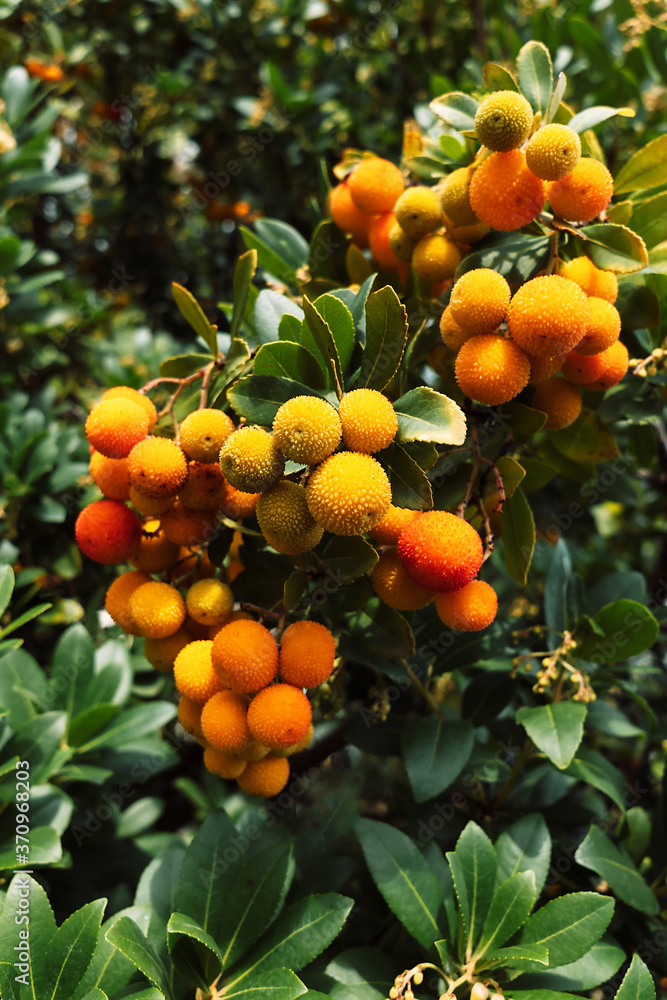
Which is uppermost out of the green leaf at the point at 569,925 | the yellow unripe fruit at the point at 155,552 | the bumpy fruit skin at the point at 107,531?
the bumpy fruit skin at the point at 107,531

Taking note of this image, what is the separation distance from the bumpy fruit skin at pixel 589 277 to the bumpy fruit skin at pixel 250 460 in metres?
0.47

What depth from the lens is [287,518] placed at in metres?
0.84

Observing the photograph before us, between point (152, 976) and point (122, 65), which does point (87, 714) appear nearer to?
point (152, 976)

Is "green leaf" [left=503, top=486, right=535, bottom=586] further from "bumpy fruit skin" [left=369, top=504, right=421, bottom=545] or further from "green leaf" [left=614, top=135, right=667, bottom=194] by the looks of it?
"green leaf" [left=614, top=135, right=667, bottom=194]

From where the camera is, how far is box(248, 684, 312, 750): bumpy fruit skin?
88 centimetres

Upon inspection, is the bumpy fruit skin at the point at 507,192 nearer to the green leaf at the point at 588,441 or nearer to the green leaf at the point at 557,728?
the green leaf at the point at 588,441

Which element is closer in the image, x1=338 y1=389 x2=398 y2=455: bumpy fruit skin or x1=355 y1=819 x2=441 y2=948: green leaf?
Result: x1=338 y1=389 x2=398 y2=455: bumpy fruit skin

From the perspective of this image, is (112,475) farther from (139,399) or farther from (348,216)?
(348,216)

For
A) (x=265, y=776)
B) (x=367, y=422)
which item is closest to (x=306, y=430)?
(x=367, y=422)

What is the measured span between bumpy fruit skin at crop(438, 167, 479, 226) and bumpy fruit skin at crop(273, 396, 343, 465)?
1.24 ft

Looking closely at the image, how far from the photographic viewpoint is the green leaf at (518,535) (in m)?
1.00

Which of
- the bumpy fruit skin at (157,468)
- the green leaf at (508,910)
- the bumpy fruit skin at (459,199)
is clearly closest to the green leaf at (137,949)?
the green leaf at (508,910)

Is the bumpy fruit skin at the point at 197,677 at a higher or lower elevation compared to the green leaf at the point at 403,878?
higher

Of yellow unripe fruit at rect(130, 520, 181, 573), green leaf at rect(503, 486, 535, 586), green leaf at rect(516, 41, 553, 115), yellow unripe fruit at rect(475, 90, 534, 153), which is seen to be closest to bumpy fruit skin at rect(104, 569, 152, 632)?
yellow unripe fruit at rect(130, 520, 181, 573)
